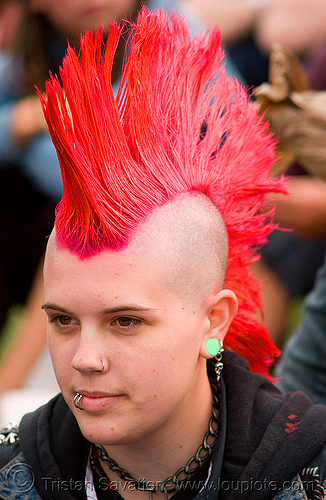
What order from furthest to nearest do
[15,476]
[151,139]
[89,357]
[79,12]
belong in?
[79,12] < [15,476] < [151,139] < [89,357]

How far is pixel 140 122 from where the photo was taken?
52.3 inches

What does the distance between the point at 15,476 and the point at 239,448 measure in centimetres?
55

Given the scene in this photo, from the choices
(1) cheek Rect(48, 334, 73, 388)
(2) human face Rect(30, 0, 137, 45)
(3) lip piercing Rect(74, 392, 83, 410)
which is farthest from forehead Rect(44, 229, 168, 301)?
(2) human face Rect(30, 0, 137, 45)

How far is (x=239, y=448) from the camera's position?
55.6 inches

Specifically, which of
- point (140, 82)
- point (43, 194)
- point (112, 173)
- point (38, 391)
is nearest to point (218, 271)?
point (112, 173)

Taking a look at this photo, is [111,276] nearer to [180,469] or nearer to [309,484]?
[180,469]

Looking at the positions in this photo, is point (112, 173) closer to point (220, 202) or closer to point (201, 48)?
point (220, 202)

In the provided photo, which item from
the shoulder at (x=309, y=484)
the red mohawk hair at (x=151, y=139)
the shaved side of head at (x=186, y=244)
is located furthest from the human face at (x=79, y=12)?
the shoulder at (x=309, y=484)

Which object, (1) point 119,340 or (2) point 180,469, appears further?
(2) point 180,469

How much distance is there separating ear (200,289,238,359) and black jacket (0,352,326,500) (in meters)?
0.18

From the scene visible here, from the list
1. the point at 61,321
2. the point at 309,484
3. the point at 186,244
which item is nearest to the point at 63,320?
the point at 61,321

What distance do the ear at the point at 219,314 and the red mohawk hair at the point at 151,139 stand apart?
14 cm

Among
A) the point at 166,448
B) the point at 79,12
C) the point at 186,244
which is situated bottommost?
the point at 166,448

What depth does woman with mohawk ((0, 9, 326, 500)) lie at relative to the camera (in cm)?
126
